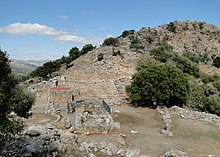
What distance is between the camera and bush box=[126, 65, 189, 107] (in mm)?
24531

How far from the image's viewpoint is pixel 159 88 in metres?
24.8

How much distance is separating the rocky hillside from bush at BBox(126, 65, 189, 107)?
256 centimetres

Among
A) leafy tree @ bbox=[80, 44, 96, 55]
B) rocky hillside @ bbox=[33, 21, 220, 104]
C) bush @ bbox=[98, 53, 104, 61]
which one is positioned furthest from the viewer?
leafy tree @ bbox=[80, 44, 96, 55]

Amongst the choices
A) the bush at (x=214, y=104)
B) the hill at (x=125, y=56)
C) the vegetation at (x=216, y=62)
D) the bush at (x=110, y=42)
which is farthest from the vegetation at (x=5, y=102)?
the vegetation at (x=216, y=62)

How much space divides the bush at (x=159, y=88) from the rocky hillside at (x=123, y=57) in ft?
8.40

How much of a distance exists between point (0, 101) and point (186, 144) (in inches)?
428

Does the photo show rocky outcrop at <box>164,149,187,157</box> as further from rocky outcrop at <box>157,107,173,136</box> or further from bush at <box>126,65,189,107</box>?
bush at <box>126,65,189,107</box>

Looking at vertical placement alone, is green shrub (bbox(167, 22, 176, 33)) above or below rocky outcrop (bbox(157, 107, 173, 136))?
above

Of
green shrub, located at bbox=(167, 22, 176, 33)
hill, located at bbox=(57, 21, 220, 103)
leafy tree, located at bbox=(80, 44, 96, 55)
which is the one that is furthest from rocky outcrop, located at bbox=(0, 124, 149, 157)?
green shrub, located at bbox=(167, 22, 176, 33)

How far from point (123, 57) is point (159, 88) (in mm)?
15911

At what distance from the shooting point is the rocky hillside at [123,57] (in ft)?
101

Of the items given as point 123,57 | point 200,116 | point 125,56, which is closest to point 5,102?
point 200,116

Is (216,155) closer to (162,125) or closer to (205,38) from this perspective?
(162,125)

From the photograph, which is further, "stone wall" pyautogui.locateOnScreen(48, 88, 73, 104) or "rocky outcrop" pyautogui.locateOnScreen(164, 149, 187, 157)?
"stone wall" pyautogui.locateOnScreen(48, 88, 73, 104)
